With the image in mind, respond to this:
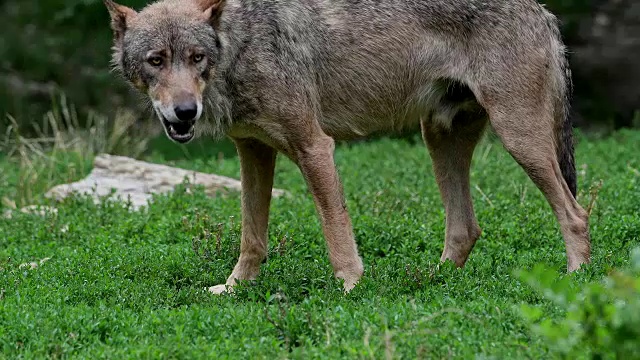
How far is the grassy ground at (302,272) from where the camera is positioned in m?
5.21

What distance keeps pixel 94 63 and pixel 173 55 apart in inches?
436

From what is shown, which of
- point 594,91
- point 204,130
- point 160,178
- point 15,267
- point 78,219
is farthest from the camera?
point 594,91

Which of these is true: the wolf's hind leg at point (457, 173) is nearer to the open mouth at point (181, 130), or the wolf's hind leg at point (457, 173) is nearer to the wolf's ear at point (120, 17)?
the open mouth at point (181, 130)

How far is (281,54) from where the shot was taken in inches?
265

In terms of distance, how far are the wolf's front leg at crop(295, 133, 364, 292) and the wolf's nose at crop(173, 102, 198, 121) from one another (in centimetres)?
85

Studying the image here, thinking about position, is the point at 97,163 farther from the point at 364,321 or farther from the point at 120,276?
the point at 364,321

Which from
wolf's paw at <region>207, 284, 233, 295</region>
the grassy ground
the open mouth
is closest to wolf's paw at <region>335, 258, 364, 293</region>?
the grassy ground

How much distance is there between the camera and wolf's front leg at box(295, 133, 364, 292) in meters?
6.66

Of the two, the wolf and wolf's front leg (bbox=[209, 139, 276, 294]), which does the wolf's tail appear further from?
wolf's front leg (bbox=[209, 139, 276, 294])

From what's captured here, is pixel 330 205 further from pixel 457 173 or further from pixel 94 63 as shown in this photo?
pixel 94 63

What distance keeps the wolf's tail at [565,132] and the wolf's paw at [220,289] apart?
104 inches

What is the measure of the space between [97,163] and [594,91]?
822cm

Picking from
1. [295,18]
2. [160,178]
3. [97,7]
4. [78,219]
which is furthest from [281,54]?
[97,7]

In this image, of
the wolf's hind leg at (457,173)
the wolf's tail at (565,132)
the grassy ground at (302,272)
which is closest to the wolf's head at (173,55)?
the grassy ground at (302,272)
